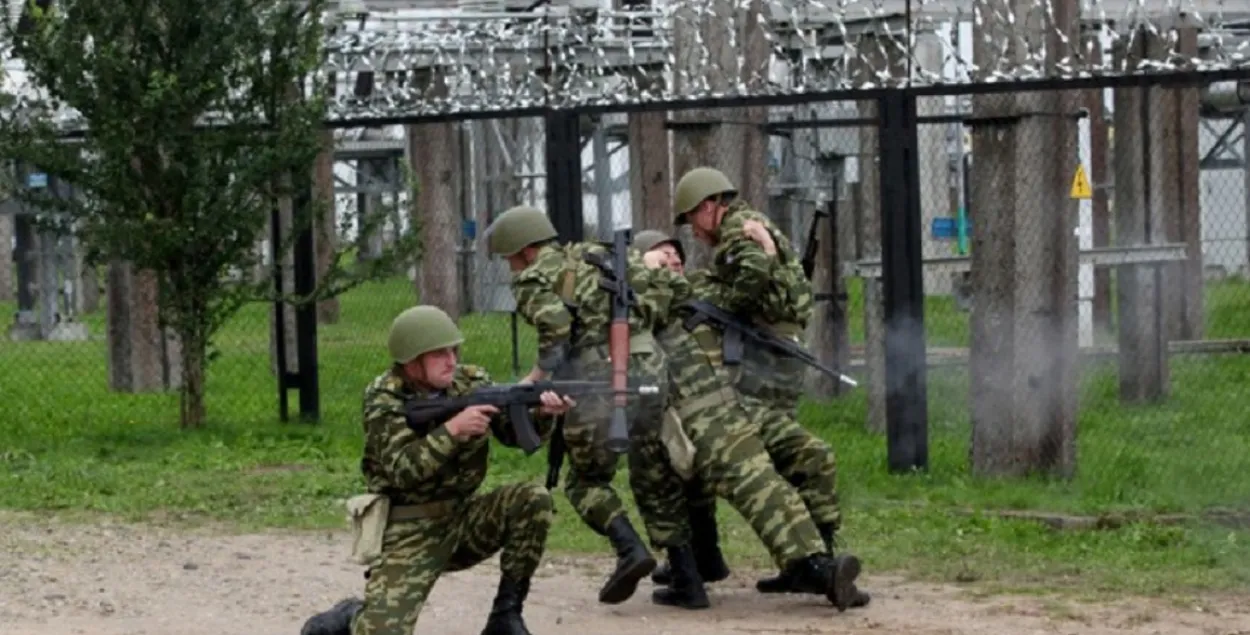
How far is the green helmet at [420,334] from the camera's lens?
8.78m

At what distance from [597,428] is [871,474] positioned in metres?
3.70

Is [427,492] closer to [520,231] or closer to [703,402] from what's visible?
[520,231]

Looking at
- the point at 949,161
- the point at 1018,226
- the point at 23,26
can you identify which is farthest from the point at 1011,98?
the point at 949,161

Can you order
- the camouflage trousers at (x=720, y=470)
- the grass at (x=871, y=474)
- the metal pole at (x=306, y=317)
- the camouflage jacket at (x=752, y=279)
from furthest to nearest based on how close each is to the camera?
the metal pole at (x=306, y=317)
the grass at (x=871, y=474)
the camouflage jacket at (x=752, y=279)
the camouflage trousers at (x=720, y=470)

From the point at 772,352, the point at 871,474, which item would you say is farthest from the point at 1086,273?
the point at 772,352

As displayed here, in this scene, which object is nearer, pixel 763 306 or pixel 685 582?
pixel 685 582

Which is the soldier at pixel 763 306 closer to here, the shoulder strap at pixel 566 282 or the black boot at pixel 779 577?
the black boot at pixel 779 577

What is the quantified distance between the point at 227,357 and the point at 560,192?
9676 millimetres

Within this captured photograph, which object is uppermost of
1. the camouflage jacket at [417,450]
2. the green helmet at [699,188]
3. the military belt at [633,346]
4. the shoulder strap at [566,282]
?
the green helmet at [699,188]

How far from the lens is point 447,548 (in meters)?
9.09

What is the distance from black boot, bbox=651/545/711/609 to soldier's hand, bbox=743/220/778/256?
122 centimetres

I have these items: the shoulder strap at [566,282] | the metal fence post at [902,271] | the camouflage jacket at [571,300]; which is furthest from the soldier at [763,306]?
the metal fence post at [902,271]

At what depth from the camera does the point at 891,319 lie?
13211 millimetres

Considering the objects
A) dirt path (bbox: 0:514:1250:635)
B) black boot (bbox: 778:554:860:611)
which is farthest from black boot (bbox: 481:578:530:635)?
black boot (bbox: 778:554:860:611)
